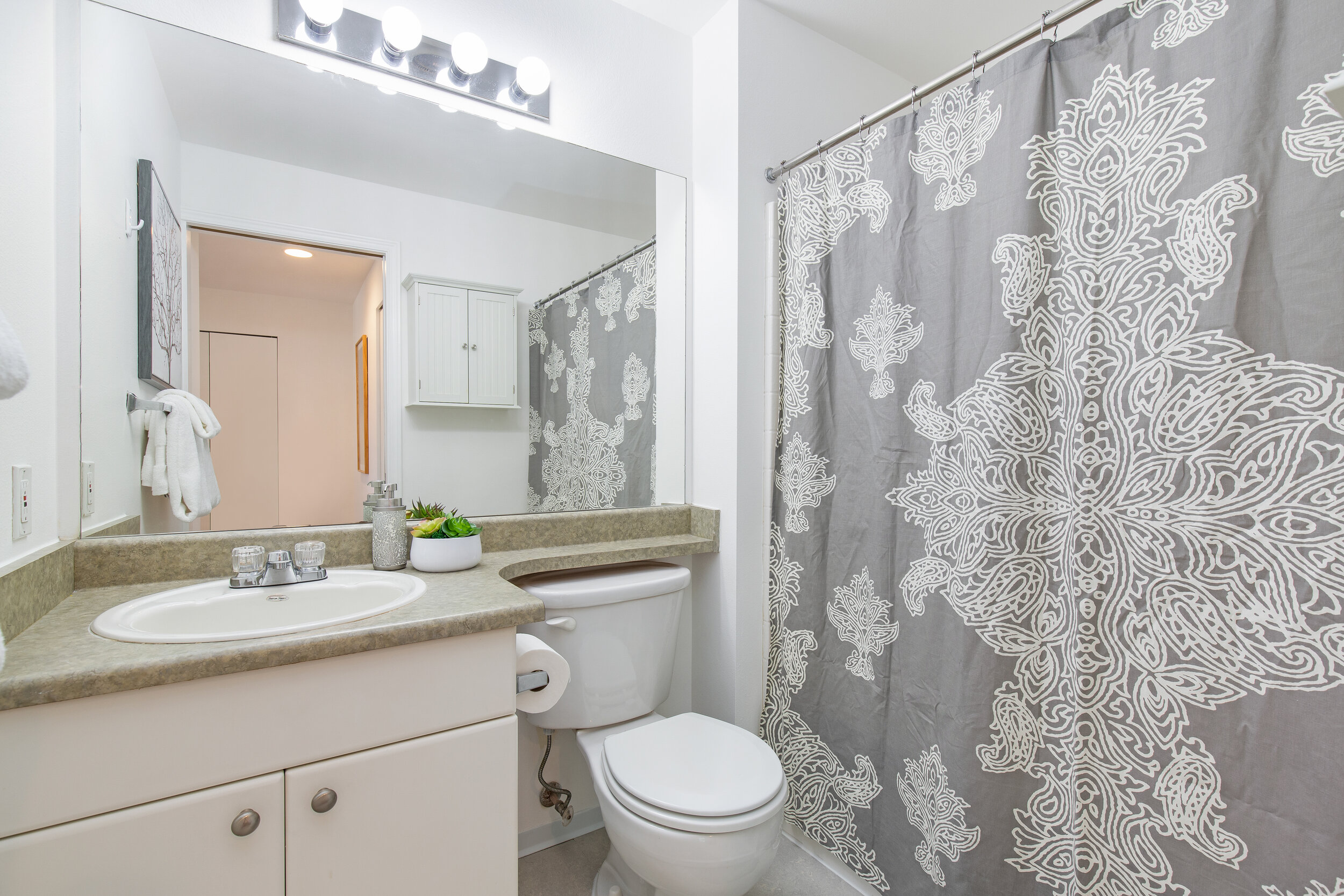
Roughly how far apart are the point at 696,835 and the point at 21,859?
0.95 meters

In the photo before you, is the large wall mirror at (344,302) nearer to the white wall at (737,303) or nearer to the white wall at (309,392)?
the white wall at (309,392)

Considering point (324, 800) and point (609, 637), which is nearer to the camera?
point (324, 800)

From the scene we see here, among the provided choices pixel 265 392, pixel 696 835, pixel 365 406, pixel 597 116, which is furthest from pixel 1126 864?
pixel 597 116

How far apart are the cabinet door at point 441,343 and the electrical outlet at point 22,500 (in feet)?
2.39

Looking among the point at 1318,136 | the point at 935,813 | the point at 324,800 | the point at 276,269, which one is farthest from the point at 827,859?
the point at 276,269

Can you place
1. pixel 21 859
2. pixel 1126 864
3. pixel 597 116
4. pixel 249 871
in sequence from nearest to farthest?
pixel 21 859 → pixel 249 871 → pixel 1126 864 → pixel 597 116

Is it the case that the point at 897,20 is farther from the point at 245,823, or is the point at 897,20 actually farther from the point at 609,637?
the point at 245,823

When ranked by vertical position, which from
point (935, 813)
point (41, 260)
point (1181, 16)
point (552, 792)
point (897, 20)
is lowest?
point (552, 792)

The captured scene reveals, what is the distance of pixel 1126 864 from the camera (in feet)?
3.32

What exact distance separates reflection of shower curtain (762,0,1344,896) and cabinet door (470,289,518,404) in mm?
862

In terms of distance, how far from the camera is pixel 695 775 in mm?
1251

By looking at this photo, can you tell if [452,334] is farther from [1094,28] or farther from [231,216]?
[1094,28]

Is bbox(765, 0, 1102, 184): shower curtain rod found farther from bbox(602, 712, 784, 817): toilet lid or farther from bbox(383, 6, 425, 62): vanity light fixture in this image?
bbox(602, 712, 784, 817): toilet lid

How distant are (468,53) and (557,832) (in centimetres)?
212
